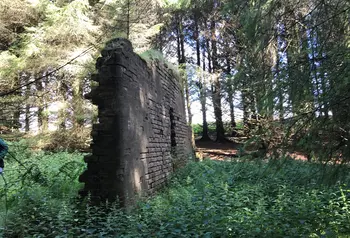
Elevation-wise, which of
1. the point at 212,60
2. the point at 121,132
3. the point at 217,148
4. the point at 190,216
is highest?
the point at 212,60

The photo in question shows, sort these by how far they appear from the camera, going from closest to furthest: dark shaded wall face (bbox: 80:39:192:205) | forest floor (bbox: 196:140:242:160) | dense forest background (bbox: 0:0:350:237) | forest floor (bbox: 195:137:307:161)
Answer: dense forest background (bbox: 0:0:350:237) → dark shaded wall face (bbox: 80:39:192:205) → forest floor (bbox: 195:137:307:161) → forest floor (bbox: 196:140:242:160)

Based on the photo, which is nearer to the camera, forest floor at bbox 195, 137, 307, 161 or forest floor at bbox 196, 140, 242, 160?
forest floor at bbox 195, 137, 307, 161

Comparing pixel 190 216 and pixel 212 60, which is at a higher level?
pixel 212 60

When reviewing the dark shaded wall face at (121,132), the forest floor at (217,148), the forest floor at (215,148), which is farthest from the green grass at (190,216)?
the forest floor at (215,148)

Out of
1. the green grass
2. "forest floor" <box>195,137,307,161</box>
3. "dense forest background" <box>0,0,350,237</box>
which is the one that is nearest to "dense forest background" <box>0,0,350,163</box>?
"dense forest background" <box>0,0,350,237</box>

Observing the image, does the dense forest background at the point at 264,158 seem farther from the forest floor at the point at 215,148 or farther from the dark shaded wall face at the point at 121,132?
the forest floor at the point at 215,148

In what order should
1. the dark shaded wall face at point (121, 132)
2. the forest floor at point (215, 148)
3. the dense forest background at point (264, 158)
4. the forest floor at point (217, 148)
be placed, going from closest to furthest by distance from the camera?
the dense forest background at point (264, 158) → the dark shaded wall face at point (121, 132) → the forest floor at point (217, 148) → the forest floor at point (215, 148)

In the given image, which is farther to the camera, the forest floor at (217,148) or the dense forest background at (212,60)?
the forest floor at (217,148)

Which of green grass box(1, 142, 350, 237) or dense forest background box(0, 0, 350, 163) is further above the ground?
dense forest background box(0, 0, 350, 163)

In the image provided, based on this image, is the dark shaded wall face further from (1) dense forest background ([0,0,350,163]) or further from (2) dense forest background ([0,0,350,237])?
(1) dense forest background ([0,0,350,163])

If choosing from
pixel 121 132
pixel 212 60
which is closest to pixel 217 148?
pixel 212 60

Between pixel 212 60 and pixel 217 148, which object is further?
pixel 212 60

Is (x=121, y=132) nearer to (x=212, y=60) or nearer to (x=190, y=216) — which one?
(x=190, y=216)

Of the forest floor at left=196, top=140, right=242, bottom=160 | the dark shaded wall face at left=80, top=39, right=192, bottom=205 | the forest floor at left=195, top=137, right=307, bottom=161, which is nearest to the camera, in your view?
the dark shaded wall face at left=80, top=39, right=192, bottom=205
